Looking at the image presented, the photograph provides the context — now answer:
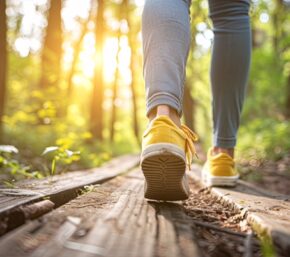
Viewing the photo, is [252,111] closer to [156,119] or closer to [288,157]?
[288,157]

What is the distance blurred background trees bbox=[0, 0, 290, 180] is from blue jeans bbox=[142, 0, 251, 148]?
661 millimetres

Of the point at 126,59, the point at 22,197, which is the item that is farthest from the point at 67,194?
the point at 126,59

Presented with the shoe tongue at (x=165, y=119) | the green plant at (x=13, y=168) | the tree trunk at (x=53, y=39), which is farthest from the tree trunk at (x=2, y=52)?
the shoe tongue at (x=165, y=119)

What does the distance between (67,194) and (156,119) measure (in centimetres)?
48

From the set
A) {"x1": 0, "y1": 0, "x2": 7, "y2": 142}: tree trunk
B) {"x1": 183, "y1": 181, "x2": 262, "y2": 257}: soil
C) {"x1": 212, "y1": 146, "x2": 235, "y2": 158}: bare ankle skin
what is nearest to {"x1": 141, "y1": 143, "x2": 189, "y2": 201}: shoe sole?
{"x1": 183, "y1": 181, "x2": 262, "y2": 257}: soil

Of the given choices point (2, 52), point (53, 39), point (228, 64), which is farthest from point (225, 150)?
point (53, 39)

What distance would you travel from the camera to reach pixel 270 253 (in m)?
0.77

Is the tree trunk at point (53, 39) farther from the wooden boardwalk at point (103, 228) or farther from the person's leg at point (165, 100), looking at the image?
the wooden boardwalk at point (103, 228)

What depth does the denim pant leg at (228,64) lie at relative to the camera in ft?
6.97

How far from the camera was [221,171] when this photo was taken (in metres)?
2.18

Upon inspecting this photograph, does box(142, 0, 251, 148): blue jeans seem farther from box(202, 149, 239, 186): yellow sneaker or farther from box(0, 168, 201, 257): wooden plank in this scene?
box(0, 168, 201, 257): wooden plank

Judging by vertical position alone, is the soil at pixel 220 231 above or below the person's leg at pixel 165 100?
below

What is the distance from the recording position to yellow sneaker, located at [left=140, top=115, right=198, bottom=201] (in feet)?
4.35

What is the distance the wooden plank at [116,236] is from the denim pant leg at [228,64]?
3.84 feet
